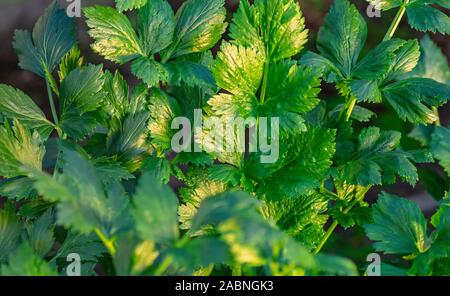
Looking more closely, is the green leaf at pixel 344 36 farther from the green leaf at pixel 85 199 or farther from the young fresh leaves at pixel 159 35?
the green leaf at pixel 85 199

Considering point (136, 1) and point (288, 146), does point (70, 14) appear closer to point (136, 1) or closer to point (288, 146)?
point (136, 1)

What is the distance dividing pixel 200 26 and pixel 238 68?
101 millimetres

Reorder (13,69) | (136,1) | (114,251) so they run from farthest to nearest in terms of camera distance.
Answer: (13,69)
(136,1)
(114,251)

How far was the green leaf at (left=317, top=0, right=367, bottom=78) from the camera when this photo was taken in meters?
1.06

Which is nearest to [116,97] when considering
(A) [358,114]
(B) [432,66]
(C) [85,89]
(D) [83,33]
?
(C) [85,89]

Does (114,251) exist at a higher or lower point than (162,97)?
Result: lower

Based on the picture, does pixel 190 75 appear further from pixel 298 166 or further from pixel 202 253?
pixel 202 253

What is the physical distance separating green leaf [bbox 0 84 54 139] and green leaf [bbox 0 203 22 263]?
0.12 m

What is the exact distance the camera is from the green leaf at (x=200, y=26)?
991 millimetres

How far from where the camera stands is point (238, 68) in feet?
A: 3.06

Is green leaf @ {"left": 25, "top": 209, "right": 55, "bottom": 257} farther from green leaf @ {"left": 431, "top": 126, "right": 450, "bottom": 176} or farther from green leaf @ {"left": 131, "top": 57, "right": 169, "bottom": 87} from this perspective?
green leaf @ {"left": 431, "top": 126, "right": 450, "bottom": 176}
